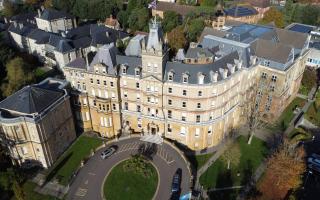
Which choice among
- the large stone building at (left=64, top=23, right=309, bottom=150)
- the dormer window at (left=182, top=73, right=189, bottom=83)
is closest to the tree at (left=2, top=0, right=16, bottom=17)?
the large stone building at (left=64, top=23, right=309, bottom=150)

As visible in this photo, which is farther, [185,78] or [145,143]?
[145,143]

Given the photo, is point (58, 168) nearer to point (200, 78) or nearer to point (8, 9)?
point (200, 78)

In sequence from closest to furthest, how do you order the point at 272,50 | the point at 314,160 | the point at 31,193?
the point at 31,193 < the point at 314,160 < the point at 272,50

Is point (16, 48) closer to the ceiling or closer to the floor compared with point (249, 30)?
closer to the floor

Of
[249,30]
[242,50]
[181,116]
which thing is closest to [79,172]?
[181,116]

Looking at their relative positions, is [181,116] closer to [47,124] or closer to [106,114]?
[106,114]

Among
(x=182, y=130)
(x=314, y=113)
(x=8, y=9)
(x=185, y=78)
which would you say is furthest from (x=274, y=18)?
(x=8, y=9)

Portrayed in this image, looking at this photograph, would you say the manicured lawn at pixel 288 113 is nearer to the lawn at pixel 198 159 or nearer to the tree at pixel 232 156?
the tree at pixel 232 156

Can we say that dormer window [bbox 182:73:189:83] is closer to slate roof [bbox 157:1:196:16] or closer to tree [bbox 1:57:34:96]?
tree [bbox 1:57:34:96]
